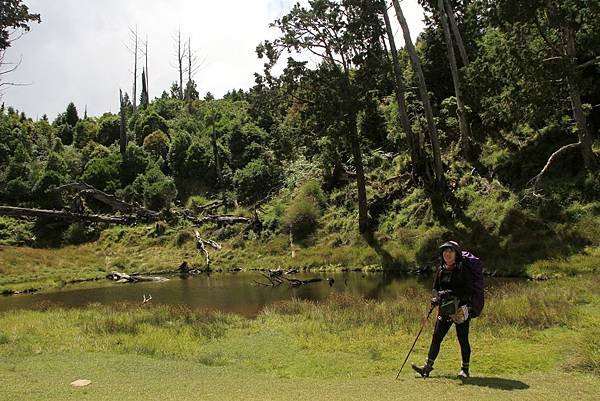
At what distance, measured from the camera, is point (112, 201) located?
Result: 4600 cm

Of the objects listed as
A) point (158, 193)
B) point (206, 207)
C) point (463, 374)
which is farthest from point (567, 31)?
point (158, 193)

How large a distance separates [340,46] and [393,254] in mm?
12938

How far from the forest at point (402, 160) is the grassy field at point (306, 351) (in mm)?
8632

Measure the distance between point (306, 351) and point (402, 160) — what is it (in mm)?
26065

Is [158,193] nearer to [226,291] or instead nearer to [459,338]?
[226,291]

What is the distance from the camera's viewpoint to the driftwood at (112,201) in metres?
44.1

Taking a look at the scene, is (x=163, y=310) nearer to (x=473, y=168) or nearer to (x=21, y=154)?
(x=473, y=168)

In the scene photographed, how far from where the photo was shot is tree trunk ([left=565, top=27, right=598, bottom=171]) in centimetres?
2220

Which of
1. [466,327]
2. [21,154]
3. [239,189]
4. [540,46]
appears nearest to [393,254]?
[540,46]

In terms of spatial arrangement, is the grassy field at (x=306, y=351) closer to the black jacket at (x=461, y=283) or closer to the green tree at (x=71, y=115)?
the black jacket at (x=461, y=283)

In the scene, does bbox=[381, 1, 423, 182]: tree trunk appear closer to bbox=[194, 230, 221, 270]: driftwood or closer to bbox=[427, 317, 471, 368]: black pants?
bbox=[194, 230, 221, 270]: driftwood

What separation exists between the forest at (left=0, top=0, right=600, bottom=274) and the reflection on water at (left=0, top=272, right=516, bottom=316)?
352 centimetres

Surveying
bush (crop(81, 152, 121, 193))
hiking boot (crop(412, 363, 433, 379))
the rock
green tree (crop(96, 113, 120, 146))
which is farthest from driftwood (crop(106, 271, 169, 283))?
green tree (crop(96, 113, 120, 146))

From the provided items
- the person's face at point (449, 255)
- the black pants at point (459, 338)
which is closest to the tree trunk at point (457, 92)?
the person's face at point (449, 255)
